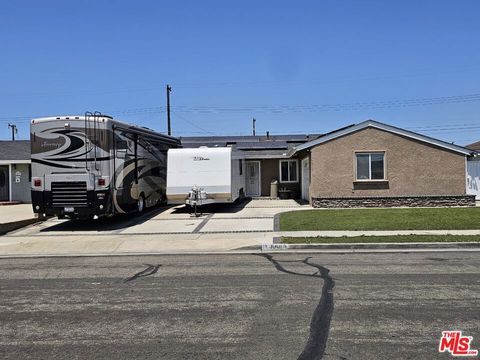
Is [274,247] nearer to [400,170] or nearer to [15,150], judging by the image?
[400,170]

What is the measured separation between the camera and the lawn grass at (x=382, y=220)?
50.4 feet

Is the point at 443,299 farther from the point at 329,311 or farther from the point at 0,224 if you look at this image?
the point at 0,224

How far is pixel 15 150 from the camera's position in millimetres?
29422

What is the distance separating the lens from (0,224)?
16.6 m

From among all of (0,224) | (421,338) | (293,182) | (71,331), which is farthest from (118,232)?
(293,182)

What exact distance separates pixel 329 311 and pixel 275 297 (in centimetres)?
104

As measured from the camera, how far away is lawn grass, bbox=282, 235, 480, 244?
12688mm

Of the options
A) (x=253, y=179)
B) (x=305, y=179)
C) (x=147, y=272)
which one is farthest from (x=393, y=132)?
(x=147, y=272)

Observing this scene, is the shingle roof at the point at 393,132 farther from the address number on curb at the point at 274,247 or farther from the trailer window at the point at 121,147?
the address number on curb at the point at 274,247

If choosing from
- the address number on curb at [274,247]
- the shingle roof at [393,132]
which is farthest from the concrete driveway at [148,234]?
the shingle roof at [393,132]

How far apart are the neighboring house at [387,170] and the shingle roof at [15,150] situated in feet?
54.3

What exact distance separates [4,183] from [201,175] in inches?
561

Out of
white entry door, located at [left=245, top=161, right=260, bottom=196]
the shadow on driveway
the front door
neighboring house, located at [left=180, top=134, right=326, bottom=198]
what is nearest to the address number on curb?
the shadow on driveway

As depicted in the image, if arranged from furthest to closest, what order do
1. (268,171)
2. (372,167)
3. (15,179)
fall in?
(268,171), (15,179), (372,167)
